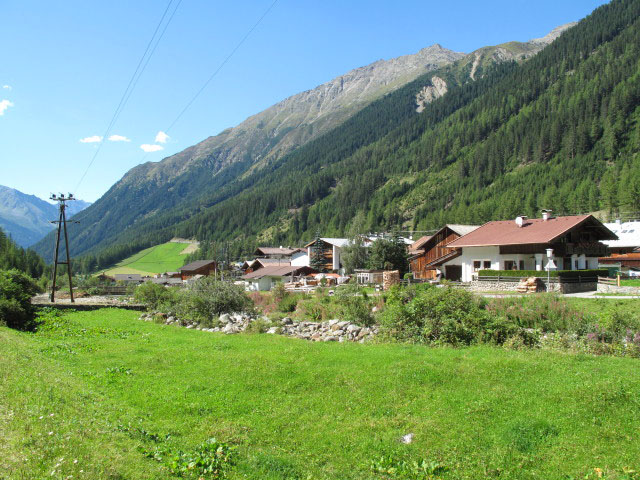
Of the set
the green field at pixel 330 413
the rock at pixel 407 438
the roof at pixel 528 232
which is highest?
the roof at pixel 528 232

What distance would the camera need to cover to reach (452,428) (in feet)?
27.8

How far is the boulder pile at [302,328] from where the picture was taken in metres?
22.5

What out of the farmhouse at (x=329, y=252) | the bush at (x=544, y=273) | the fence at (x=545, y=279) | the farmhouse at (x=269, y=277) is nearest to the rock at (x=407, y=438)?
the bush at (x=544, y=273)

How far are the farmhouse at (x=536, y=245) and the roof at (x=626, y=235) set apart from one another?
1210 inches

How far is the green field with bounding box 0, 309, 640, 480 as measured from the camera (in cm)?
701

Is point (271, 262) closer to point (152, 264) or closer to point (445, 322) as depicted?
point (445, 322)

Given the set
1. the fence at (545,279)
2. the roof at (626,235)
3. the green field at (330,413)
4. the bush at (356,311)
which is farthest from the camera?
the roof at (626,235)

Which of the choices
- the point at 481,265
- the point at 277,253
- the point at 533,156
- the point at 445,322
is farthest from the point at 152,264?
the point at 445,322

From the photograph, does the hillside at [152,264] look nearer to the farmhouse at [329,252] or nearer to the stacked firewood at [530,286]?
the farmhouse at [329,252]

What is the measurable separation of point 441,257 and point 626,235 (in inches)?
1618

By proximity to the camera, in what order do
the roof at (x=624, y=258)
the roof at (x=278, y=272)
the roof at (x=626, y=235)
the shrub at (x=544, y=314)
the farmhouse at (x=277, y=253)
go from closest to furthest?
the shrub at (x=544, y=314), the roof at (x=624, y=258), the roof at (x=626, y=235), the roof at (x=278, y=272), the farmhouse at (x=277, y=253)

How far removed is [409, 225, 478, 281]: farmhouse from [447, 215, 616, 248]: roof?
4.02m

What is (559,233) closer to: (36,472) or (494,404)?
(494,404)

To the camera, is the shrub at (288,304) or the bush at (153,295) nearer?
the shrub at (288,304)
